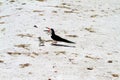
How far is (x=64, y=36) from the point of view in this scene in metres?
22.9

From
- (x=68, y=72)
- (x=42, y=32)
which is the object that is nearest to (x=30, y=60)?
(x=68, y=72)

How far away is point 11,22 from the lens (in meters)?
25.0

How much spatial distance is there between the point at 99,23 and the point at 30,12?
209 inches

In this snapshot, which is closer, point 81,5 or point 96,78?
point 96,78

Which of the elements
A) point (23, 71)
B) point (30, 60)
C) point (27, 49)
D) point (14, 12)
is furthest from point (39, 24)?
point (23, 71)

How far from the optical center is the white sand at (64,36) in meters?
16.8

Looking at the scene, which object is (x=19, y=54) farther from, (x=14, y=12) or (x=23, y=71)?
(x=14, y=12)

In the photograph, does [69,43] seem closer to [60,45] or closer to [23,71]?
[60,45]

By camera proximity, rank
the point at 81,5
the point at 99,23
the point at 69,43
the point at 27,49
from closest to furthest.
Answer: the point at 27,49 → the point at 69,43 → the point at 99,23 → the point at 81,5

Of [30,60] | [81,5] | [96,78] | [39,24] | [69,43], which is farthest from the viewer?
[81,5]

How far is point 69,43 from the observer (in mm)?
21453

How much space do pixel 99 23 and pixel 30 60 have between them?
9792 millimetres

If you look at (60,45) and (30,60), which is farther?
(60,45)

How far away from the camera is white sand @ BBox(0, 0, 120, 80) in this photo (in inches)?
659
